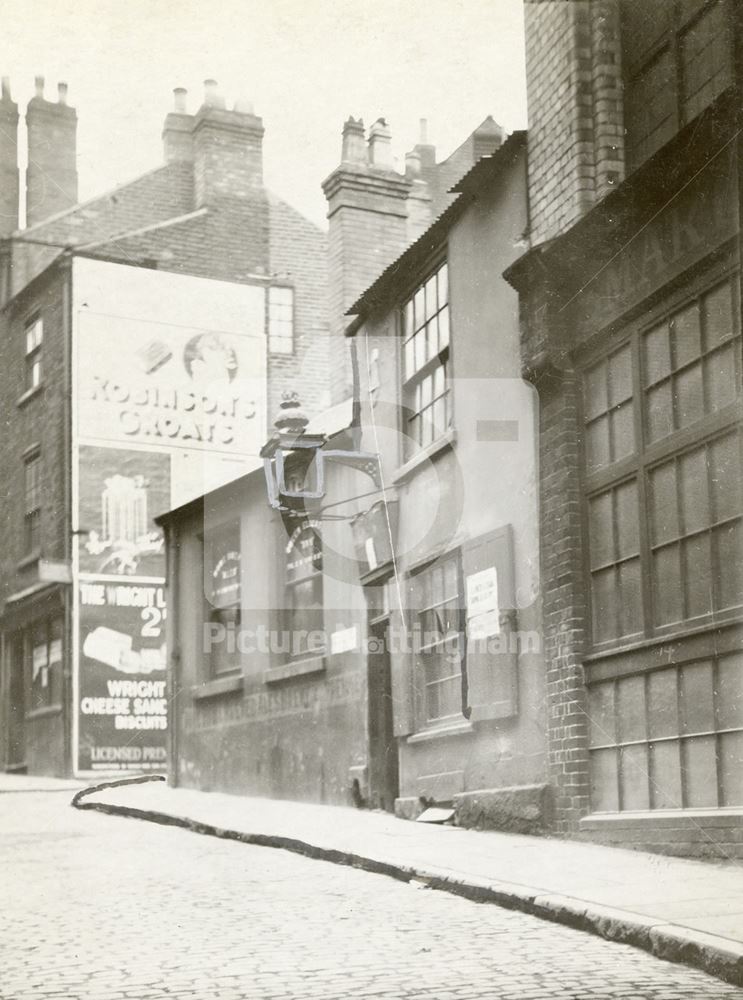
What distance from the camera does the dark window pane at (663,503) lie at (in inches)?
347

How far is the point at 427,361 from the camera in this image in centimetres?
1285

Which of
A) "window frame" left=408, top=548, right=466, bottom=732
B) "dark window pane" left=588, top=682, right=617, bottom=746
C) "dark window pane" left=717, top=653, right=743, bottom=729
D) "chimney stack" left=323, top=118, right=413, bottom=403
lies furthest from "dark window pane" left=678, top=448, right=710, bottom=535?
"chimney stack" left=323, top=118, right=413, bottom=403

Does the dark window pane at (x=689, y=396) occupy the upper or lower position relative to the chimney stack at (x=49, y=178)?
lower

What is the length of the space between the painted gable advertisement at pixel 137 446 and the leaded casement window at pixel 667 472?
12835mm

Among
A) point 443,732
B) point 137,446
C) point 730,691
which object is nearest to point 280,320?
point 137,446

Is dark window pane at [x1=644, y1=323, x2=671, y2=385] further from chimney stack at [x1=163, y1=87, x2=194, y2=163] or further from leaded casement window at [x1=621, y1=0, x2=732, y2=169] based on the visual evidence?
chimney stack at [x1=163, y1=87, x2=194, y2=163]

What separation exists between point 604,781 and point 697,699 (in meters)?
1.36

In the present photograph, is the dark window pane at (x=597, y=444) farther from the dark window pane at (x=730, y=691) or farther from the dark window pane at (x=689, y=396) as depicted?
the dark window pane at (x=730, y=691)

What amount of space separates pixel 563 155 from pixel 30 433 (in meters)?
16.3

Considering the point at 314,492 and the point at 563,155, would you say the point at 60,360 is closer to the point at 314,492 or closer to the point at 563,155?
the point at 314,492

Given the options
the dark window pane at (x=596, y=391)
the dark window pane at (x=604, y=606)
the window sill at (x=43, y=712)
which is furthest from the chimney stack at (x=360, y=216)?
the window sill at (x=43, y=712)

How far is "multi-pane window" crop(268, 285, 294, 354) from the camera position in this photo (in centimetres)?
2345

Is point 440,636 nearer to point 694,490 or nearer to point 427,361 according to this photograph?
point 427,361

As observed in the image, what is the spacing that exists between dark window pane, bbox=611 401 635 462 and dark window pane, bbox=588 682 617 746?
5.31 ft
